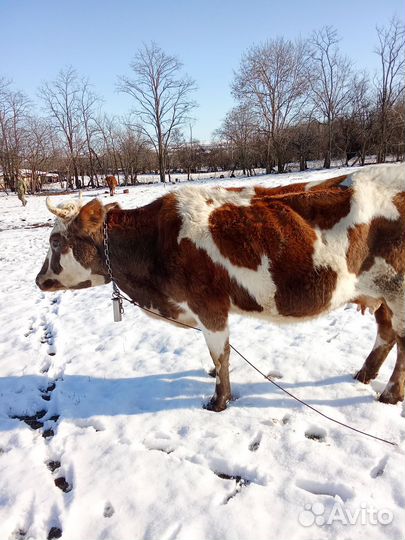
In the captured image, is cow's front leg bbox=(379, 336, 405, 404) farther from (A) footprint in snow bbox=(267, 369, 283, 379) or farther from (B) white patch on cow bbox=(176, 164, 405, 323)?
(A) footprint in snow bbox=(267, 369, 283, 379)

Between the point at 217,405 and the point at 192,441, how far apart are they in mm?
492

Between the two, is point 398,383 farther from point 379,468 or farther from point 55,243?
point 55,243

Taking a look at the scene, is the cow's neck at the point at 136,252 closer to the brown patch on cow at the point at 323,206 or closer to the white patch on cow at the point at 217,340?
the white patch on cow at the point at 217,340

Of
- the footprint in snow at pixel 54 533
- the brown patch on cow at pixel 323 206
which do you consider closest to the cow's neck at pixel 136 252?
the brown patch on cow at pixel 323 206

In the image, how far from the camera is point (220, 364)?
140 inches

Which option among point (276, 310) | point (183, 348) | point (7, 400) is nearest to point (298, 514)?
point (276, 310)

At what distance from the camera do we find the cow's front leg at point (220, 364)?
3.49 meters

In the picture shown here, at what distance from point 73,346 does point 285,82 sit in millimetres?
43723

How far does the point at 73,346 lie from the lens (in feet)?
16.8

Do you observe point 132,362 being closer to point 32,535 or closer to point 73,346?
point 73,346

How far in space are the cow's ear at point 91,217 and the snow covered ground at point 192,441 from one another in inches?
71.4

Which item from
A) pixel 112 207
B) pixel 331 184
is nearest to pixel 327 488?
pixel 331 184

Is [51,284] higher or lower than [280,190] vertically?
lower

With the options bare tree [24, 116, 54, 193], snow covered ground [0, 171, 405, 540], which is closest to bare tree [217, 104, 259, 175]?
bare tree [24, 116, 54, 193]
